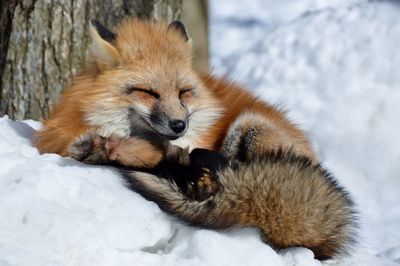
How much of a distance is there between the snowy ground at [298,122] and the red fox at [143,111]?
5.9 inches

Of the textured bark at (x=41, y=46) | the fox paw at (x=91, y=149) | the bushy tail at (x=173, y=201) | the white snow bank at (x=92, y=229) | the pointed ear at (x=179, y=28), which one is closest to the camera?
the white snow bank at (x=92, y=229)

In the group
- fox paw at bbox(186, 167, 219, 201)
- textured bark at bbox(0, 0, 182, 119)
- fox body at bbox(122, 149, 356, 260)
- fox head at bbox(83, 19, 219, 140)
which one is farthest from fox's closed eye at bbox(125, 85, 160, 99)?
textured bark at bbox(0, 0, 182, 119)

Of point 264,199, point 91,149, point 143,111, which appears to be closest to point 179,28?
point 143,111

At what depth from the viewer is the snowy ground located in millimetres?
2721

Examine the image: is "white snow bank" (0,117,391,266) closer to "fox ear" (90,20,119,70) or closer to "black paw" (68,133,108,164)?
"black paw" (68,133,108,164)

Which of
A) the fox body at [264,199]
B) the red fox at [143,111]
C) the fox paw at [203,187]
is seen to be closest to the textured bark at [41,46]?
the red fox at [143,111]

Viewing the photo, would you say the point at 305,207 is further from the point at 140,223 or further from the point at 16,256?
the point at 16,256

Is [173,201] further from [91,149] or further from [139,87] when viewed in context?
[139,87]

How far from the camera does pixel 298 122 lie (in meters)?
5.55

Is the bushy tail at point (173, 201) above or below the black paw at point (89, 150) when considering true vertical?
below

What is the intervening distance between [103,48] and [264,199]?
108 centimetres

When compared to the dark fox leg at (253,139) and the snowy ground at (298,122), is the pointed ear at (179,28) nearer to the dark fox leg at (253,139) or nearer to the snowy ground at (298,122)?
the dark fox leg at (253,139)

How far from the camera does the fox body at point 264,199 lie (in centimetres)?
291

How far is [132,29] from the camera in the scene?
3537mm
